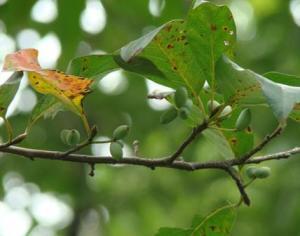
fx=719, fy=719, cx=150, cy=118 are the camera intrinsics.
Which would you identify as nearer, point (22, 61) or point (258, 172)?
point (22, 61)

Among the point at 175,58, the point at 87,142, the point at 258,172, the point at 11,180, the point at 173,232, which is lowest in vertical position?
the point at 11,180

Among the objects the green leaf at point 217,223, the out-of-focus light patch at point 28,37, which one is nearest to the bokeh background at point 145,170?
the out-of-focus light patch at point 28,37

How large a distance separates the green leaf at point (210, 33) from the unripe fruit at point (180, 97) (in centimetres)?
4

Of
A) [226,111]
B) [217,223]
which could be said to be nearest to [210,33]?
[226,111]

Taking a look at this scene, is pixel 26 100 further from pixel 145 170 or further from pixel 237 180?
pixel 237 180

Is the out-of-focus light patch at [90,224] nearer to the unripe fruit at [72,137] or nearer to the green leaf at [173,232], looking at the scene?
the green leaf at [173,232]

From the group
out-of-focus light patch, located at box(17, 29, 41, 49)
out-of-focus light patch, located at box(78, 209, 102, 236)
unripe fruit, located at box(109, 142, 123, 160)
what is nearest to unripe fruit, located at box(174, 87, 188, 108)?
unripe fruit, located at box(109, 142, 123, 160)

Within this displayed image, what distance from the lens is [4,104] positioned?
3.66 feet

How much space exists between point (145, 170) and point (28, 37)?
1.11 meters

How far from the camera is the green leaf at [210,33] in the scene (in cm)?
104

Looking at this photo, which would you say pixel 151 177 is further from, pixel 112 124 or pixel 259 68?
pixel 259 68

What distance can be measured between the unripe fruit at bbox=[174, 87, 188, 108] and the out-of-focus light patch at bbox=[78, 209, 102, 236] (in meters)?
2.89

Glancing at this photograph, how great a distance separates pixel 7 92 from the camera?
1.11 meters

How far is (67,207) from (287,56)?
1.33 metres
